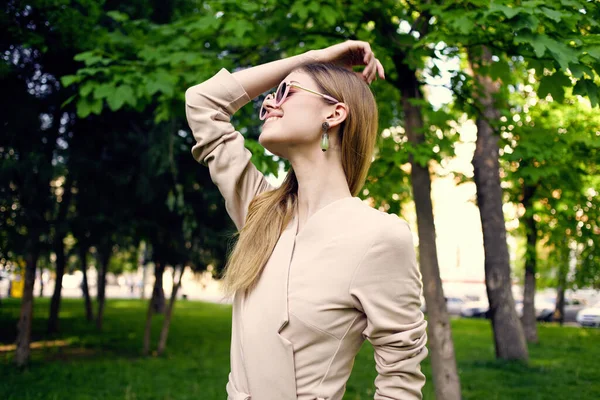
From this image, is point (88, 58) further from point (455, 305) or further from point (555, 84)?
point (455, 305)

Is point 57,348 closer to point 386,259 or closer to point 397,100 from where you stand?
point 397,100

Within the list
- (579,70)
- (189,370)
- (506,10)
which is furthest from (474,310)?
(506,10)

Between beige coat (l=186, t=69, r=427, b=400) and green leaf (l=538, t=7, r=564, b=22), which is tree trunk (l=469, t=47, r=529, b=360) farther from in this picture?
beige coat (l=186, t=69, r=427, b=400)

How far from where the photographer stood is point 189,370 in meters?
10.0

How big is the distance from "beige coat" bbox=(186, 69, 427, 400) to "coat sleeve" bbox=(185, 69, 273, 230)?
34 cm

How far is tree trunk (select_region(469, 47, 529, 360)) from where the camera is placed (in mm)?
10555

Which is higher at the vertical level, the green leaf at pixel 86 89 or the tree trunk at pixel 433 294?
the green leaf at pixel 86 89

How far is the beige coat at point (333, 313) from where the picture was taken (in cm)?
157

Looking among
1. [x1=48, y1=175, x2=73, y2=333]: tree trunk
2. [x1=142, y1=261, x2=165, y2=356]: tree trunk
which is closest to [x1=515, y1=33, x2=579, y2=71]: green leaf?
[x1=48, y1=175, x2=73, y2=333]: tree trunk

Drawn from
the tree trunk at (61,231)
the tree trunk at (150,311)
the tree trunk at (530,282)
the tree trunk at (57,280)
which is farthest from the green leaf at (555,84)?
the tree trunk at (150,311)

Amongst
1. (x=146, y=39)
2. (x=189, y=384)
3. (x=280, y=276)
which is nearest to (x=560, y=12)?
(x=280, y=276)

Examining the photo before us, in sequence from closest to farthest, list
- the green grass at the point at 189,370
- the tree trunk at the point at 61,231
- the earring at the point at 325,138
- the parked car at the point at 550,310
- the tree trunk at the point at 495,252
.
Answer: the earring at the point at 325,138 < the green grass at the point at 189,370 < the tree trunk at the point at 61,231 < the tree trunk at the point at 495,252 < the parked car at the point at 550,310

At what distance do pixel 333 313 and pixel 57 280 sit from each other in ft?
41.2

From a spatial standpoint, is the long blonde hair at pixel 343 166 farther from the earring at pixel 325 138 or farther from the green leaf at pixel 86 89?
the green leaf at pixel 86 89
